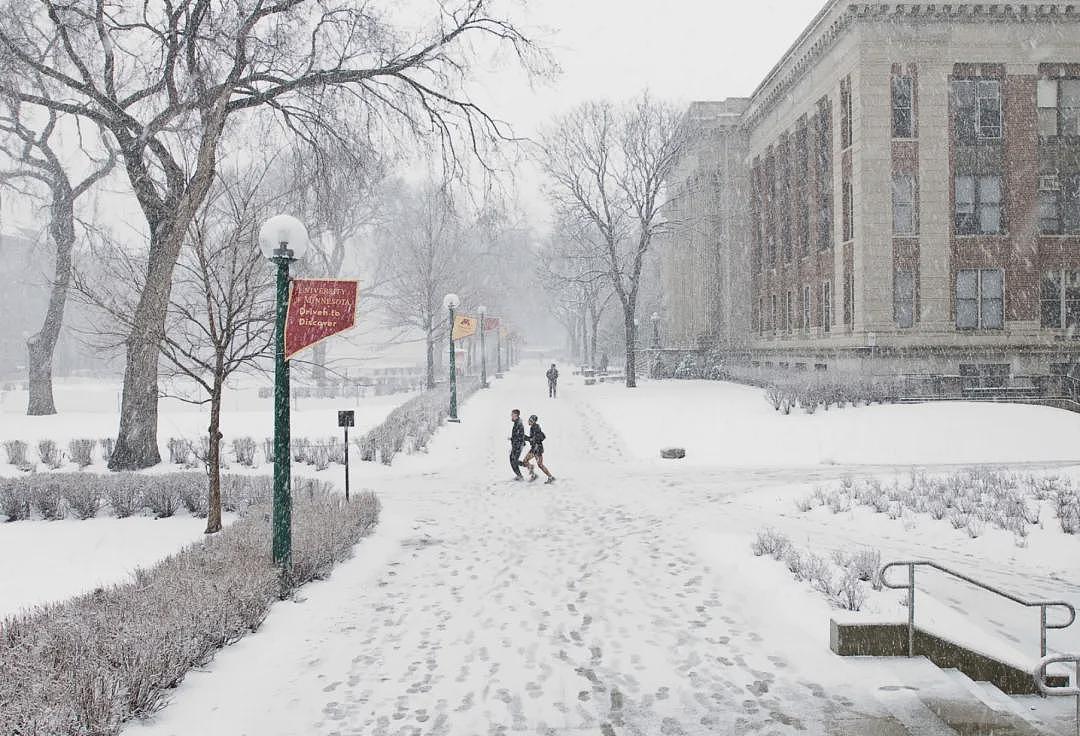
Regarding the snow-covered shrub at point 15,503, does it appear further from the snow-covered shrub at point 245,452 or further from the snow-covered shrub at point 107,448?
the snow-covered shrub at point 107,448

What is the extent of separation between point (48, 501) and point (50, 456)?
16.9ft

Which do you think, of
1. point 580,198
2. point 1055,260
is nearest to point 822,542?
point 1055,260

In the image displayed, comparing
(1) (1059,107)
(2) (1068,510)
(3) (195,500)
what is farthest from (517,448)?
(1) (1059,107)

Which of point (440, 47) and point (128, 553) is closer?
point (128, 553)

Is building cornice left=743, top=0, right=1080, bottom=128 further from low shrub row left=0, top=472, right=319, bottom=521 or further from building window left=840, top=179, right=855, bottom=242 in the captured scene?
low shrub row left=0, top=472, right=319, bottom=521

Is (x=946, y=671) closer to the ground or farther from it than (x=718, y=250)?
closer to the ground

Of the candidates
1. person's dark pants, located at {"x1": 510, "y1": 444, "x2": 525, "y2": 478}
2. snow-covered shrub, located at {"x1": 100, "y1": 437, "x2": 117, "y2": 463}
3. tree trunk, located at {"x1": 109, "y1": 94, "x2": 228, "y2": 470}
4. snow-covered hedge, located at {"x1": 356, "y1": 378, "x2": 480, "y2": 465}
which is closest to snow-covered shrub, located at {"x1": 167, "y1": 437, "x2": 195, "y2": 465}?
tree trunk, located at {"x1": 109, "y1": 94, "x2": 228, "y2": 470}

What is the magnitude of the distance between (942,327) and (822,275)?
6.54 meters

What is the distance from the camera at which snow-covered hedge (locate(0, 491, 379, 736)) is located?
4492 mm

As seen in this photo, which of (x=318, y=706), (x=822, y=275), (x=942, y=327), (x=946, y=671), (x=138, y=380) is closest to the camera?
(x=318, y=706)

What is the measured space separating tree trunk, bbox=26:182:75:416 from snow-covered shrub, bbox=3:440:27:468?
450 inches

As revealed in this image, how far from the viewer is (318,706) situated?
17.1ft

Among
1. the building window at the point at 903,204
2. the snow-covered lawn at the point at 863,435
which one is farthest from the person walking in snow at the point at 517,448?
the building window at the point at 903,204

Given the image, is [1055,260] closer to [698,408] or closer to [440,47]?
[698,408]
